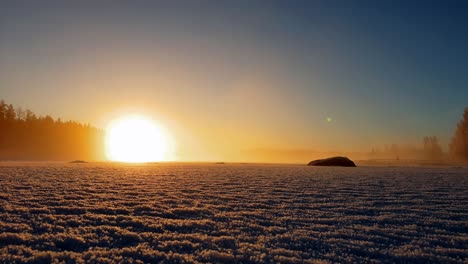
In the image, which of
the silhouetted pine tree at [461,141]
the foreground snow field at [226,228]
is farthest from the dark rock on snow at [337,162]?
the silhouetted pine tree at [461,141]

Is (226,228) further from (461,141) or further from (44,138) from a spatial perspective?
(44,138)

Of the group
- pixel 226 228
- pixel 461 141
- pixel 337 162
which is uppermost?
pixel 461 141

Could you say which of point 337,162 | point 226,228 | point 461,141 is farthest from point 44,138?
point 461,141

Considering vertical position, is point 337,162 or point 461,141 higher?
point 461,141

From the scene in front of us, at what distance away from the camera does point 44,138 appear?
75.0 metres

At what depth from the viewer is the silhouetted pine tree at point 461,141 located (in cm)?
5603

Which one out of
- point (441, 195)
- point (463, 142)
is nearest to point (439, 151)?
point (463, 142)

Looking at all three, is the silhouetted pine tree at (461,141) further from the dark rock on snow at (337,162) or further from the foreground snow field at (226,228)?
the foreground snow field at (226,228)

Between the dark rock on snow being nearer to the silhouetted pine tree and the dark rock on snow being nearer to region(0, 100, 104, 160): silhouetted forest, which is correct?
the silhouetted pine tree

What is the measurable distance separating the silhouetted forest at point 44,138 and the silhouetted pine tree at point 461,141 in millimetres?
80696

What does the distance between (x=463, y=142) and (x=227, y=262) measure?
69252 millimetres

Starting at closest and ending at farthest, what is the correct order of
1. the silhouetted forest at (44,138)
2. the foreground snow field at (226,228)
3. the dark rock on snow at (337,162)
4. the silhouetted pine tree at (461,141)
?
1. the foreground snow field at (226,228)
2. the dark rock on snow at (337,162)
3. the silhouetted pine tree at (461,141)
4. the silhouetted forest at (44,138)

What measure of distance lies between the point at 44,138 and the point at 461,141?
A: 94.7 meters

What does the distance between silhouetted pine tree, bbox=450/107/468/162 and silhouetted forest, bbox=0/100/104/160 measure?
8070cm
